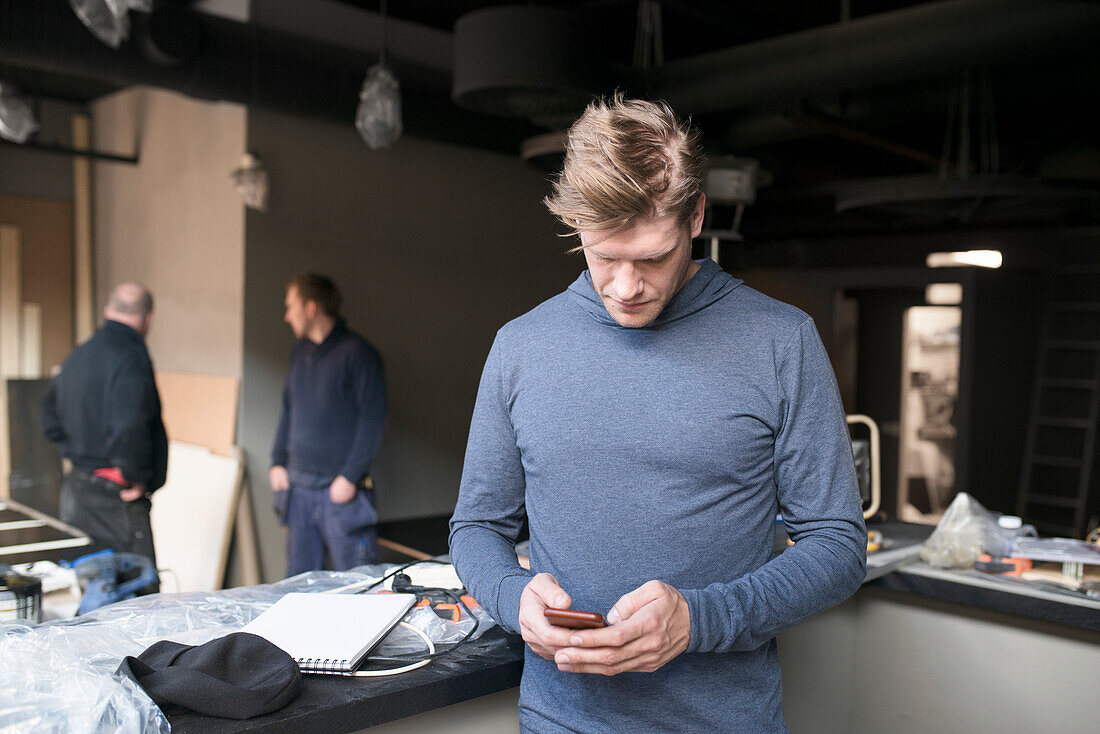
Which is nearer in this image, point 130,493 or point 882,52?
point 882,52

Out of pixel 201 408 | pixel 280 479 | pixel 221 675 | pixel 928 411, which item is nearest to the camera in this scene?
pixel 221 675

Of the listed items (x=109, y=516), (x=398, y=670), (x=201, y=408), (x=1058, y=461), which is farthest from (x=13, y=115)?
(x=1058, y=461)

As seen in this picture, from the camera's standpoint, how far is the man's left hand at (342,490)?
395 centimetres

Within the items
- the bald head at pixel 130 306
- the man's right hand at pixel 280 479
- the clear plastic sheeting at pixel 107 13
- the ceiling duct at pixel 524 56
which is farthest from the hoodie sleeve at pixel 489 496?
the man's right hand at pixel 280 479

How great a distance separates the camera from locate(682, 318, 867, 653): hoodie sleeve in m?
1.13

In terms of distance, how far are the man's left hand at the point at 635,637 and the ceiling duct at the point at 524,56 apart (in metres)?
2.33

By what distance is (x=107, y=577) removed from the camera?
274 centimetres

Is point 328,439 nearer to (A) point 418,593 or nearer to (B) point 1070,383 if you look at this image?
(A) point 418,593

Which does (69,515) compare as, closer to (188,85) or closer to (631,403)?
(188,85)

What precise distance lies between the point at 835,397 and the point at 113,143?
20.0 feet

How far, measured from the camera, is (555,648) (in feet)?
3.58

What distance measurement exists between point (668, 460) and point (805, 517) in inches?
7.7

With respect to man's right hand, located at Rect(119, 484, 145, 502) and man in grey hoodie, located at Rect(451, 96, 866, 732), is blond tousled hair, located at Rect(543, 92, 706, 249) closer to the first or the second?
man in grey hoodie, located at Rect(451, 96, 866, 732)

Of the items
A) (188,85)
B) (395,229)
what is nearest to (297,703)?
(188,85)
